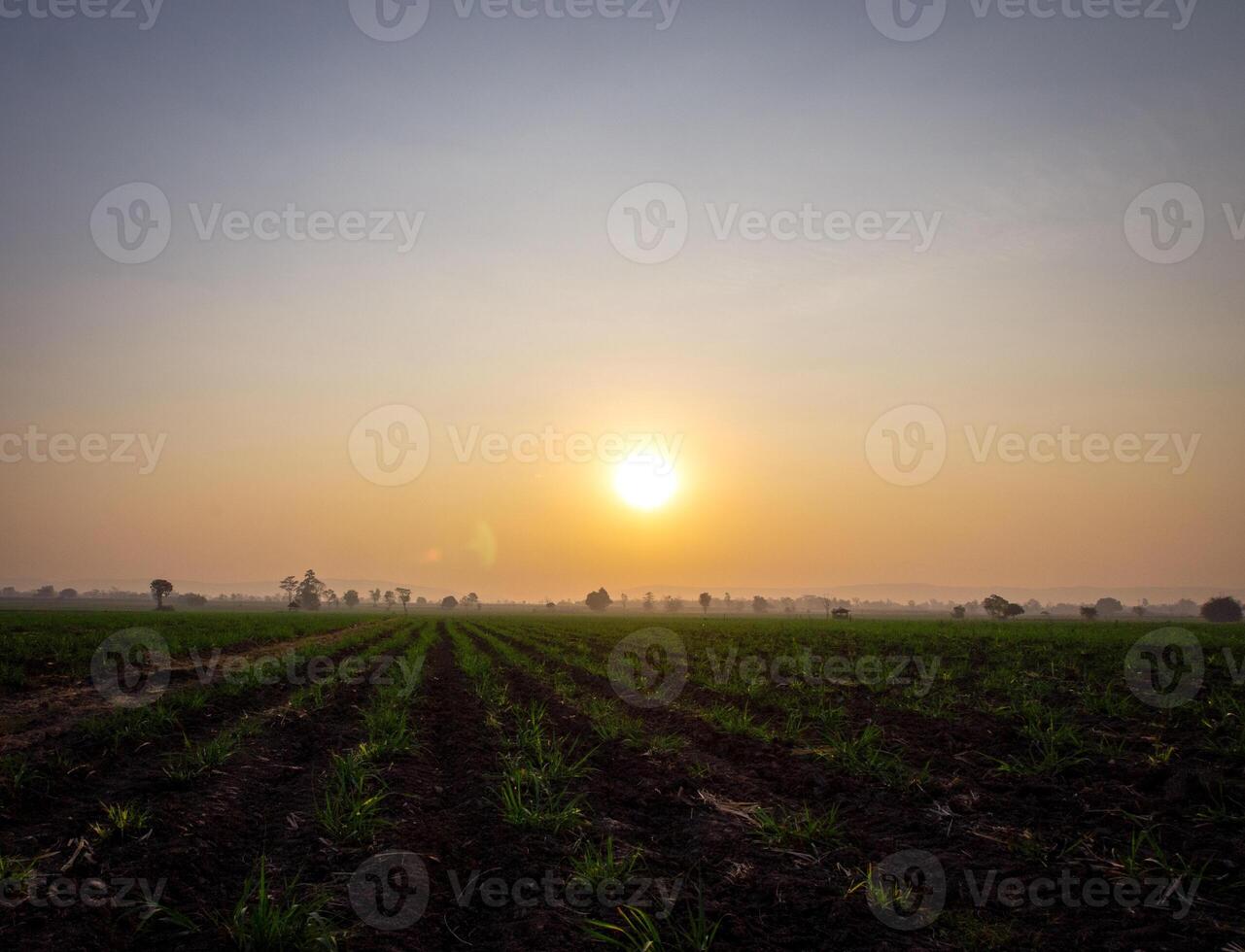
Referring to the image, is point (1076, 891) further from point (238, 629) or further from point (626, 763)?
point (238, 629)

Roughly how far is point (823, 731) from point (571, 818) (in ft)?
18.3

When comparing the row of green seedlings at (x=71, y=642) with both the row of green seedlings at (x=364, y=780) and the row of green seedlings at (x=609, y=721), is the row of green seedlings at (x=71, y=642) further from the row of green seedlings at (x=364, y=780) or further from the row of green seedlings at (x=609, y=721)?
the row of green seedlings at (x=609, y=721)

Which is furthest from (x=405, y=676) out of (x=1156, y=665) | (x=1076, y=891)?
(x=1156, y=665)

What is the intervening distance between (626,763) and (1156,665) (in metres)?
17.0

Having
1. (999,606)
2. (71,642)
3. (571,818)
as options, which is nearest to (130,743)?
(571,818)
